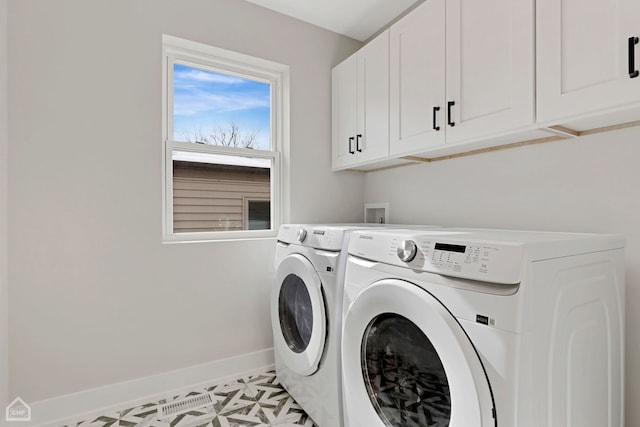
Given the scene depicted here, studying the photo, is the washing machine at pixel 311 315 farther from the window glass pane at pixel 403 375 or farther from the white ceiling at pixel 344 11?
the white ceiling at pixel 344 11

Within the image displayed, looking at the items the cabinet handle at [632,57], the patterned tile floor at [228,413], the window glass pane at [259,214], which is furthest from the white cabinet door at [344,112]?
the patterned tile floor at [228,413]

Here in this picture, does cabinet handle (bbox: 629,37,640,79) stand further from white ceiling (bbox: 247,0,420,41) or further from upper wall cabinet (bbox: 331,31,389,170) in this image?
white ceiling (bbox: 247,0,420,41)

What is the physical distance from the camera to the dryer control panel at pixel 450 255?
829mm

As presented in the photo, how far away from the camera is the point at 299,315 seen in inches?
69.4

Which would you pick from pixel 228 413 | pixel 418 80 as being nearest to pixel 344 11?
pixel 418 80

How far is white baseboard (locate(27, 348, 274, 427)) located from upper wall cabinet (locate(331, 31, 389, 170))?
147 cm

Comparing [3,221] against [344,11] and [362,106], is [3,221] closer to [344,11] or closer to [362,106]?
[362,106]

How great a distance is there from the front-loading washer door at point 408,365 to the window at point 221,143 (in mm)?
1282

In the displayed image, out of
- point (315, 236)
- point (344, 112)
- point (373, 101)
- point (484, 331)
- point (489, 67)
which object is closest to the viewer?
point (484, 331)

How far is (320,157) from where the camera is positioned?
2510mm

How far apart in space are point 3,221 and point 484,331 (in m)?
2.01

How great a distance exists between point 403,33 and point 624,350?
5.70ft

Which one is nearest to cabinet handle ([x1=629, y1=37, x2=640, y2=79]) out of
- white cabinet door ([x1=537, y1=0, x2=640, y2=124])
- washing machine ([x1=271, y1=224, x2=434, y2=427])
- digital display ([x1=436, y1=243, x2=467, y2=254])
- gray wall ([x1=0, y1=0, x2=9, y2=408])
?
Answer: white cabinet door ([x1=537, y1=0, x2=640, y2=124])

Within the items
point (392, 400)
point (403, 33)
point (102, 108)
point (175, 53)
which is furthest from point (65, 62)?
point (392, 400)
